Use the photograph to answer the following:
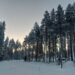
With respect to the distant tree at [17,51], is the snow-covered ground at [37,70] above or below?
below

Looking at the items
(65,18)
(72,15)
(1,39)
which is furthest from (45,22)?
(1,39)

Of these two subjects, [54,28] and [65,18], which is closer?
[65,18]

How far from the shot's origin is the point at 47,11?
8112 cm

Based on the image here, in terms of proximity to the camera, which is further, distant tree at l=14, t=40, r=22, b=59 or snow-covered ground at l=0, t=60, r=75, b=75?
distant tree at l=14, t=40, r=22, b=59

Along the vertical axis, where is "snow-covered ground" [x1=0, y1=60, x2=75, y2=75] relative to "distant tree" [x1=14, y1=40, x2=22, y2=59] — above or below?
below

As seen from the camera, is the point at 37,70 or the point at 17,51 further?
the point at 17,51

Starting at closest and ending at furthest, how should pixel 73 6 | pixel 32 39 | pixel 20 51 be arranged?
pixel 73 6, pixel 32 39, pixel 20 51

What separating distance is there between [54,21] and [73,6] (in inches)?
354

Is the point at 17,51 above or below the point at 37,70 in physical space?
above

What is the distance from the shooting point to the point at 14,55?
607 feet

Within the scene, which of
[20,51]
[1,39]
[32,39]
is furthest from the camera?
[20,51]

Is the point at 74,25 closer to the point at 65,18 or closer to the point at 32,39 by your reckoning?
the point at 65,18

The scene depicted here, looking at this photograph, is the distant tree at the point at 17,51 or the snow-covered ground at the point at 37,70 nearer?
the snow-covered ground at the point at 37,70

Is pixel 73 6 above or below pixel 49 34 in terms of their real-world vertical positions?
above
